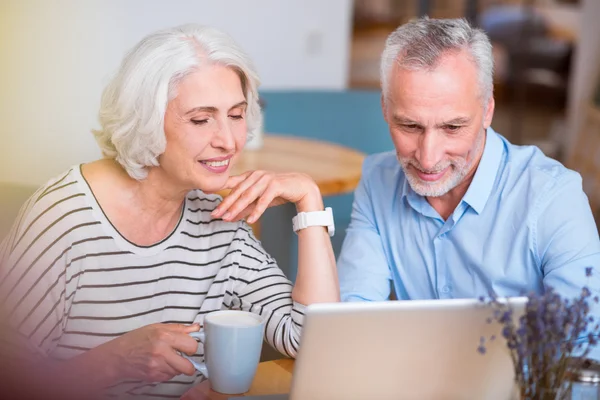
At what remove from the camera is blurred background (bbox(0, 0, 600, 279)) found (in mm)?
2943

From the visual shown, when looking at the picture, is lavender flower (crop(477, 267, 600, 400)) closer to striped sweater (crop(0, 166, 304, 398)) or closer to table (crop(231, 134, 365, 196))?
striped sweater (crop(0, 166, 304, 398))

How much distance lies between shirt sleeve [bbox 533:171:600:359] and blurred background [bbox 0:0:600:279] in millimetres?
993

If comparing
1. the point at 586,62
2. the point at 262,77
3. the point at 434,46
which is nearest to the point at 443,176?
the point at 434,46

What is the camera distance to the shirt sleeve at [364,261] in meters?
1.91

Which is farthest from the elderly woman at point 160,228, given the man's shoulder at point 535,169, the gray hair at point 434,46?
the man's shoulder at point 535,169

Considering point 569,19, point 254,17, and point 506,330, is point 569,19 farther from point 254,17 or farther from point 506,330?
point 506,330

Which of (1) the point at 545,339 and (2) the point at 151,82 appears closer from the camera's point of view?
(1) the point at 545,339

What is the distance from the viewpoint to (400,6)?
752 cm

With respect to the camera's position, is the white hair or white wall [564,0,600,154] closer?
the white hair

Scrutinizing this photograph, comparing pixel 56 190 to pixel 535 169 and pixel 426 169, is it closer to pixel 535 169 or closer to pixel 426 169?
pixel 426 169

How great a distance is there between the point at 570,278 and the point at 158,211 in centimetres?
83

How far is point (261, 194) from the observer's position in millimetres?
1792

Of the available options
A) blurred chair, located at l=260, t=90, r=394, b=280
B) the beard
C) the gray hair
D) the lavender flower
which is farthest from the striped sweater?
blurred chair, located at l=260, t=90, r=394, b=280

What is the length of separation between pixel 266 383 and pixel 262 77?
316 centimetres
